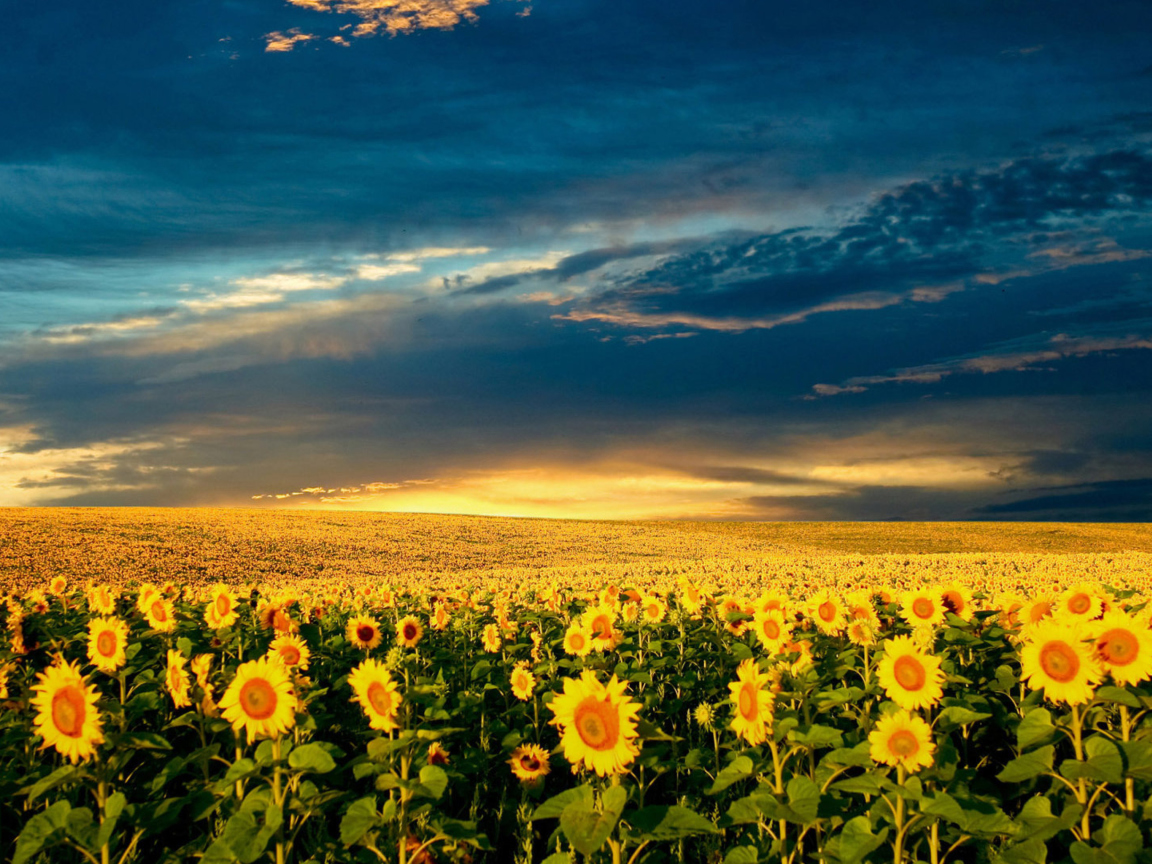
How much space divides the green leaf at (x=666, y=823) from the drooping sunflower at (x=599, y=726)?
26 cm

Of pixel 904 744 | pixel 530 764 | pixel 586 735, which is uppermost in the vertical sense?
pixel 586 735

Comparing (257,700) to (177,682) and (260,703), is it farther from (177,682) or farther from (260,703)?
(177,682)

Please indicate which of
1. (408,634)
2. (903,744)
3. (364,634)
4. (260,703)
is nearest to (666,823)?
(903,744)

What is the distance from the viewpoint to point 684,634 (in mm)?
9727

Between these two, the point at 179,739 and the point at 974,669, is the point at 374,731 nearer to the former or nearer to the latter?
the point at 179,739

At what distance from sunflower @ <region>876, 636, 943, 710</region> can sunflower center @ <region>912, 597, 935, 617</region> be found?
2.86 m

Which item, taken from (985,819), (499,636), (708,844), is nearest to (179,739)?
(499,636)

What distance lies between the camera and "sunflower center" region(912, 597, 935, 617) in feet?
26.5

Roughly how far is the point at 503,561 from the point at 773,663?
122 ft

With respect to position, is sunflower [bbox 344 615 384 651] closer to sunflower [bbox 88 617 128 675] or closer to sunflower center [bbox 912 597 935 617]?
sunflower [bbox 88 617 128 675]

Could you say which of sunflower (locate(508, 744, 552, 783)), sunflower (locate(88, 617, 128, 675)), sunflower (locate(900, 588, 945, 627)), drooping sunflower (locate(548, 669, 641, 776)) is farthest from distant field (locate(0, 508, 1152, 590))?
drooping sunflower (locate(548, 669, 641, 776))

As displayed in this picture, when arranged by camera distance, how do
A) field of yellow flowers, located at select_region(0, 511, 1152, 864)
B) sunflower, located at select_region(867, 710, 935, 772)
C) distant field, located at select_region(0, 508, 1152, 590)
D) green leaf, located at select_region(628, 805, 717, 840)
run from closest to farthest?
green leaf, located at select_region(628, 805, 717, 840) → field of yellow flowers, located at select_region(0, 511, 1152, 864) → sunflower, located at select_region(867, 710, 935, 772) → distant field, located at select_region(0, 508, 1152, 590)

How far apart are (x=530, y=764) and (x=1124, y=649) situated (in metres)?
4.24

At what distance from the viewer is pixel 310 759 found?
4.63 m
